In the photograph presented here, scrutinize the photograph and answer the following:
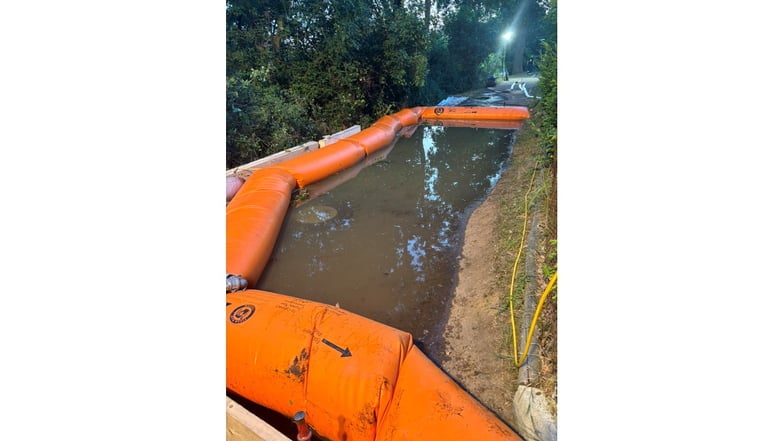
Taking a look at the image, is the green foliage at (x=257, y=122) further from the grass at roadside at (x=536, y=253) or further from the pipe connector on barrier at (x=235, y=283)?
the grass at roadside at (x=536, y=253)

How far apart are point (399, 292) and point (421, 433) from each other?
2.09 meters

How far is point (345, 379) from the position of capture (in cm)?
200

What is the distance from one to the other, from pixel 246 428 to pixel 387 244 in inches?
119

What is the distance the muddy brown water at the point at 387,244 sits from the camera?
12.3ft

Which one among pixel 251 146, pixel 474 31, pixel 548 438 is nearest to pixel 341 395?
pixel 548 438

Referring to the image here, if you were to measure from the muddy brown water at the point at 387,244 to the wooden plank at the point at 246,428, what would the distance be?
1.46 meters

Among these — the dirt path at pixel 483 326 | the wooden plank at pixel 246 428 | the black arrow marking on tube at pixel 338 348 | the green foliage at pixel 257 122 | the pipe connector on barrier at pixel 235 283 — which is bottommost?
the dirt path at pixel 483 326

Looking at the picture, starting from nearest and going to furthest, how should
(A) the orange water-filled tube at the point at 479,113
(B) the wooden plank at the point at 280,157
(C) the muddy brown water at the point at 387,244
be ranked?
(C) the muddy brown water at the point at 387,244, (B) the wooden plank at the point at 280,157, (A) the orange water-filled tube at the point at 479,113

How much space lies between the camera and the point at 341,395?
78.0 inches

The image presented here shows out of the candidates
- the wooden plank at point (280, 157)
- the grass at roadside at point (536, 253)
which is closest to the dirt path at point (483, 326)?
the grass at roadside at point (536, 253)

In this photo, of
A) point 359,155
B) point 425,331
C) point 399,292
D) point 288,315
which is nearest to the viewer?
point 288,315

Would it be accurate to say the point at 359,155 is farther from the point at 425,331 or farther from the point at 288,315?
the point at 288,315

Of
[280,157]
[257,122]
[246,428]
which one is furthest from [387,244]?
[257,122]

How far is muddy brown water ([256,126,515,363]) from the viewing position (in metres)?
3.74
